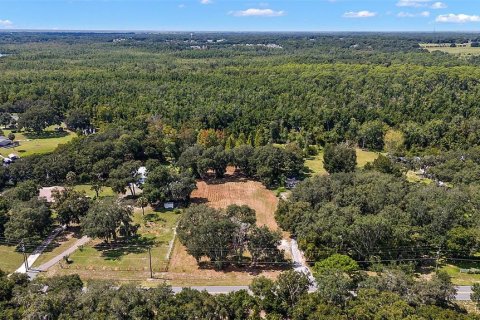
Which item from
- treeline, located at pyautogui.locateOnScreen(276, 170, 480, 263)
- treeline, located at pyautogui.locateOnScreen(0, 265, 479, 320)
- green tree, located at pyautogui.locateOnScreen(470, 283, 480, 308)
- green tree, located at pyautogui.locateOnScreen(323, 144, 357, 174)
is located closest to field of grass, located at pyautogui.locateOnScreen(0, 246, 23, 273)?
treeline, located at pyautogui.locateOnScreen(0, 265, 479, 320)

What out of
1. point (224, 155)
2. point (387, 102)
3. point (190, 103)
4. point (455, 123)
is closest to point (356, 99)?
point (387, 102)

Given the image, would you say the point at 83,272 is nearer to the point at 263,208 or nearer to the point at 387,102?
the point at 263,208

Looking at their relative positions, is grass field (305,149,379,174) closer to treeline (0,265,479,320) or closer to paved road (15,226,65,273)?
treeline (0,265,479,320)

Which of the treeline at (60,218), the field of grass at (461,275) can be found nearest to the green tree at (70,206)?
the treeline at (60,218)

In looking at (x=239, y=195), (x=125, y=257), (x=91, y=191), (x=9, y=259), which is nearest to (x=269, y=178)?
(x=239, y=195)

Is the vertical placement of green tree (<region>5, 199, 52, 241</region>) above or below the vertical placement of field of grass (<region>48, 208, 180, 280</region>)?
above

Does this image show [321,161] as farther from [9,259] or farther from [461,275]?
[9,259]
